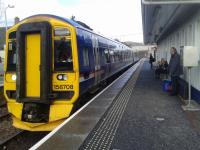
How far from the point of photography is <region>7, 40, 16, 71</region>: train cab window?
883 cm

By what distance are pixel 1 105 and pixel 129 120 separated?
7.15 metres

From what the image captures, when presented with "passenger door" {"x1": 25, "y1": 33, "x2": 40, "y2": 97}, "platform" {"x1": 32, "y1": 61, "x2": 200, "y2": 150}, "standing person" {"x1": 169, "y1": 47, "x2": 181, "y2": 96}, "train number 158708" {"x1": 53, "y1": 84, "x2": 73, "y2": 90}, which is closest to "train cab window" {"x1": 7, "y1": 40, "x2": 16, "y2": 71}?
"passenger door" {"x1": 25, "y1": 33, "x2": 40, "y2": 97}

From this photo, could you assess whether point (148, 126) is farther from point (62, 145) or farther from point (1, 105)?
point (1, 105)

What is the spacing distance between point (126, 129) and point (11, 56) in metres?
4.00

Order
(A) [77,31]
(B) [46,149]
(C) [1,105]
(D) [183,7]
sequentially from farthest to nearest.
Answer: (C) [1,105], (D) [183,7], (A) [77,31], (B) [46,149]

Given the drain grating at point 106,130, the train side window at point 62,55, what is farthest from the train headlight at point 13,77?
the drain grating at point 106,130

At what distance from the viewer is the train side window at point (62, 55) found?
27.2ft

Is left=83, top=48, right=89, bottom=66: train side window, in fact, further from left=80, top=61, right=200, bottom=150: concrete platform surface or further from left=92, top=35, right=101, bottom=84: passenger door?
left=80, top=61, right=200, bottom=150: concrete platform surface

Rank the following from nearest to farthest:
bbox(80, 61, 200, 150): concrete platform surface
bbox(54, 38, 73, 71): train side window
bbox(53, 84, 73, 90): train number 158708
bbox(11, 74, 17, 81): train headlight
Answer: bbox(80, 61, 200, 150): concrete platform surface → bbox(53, 84, 73, 90): train number 158708 → bbox(54, 38, 73, 71): train side window → bbox(11, 74, 17, 81): train headlight

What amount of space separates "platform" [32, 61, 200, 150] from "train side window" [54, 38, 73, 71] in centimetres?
124

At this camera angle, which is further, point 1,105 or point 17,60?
point 1,105

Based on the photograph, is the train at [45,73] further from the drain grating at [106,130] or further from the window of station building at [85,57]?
the drain grating at [106,130]

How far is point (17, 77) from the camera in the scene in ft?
27.1

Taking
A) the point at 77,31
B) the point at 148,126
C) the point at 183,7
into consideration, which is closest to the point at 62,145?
the point at 148,126
